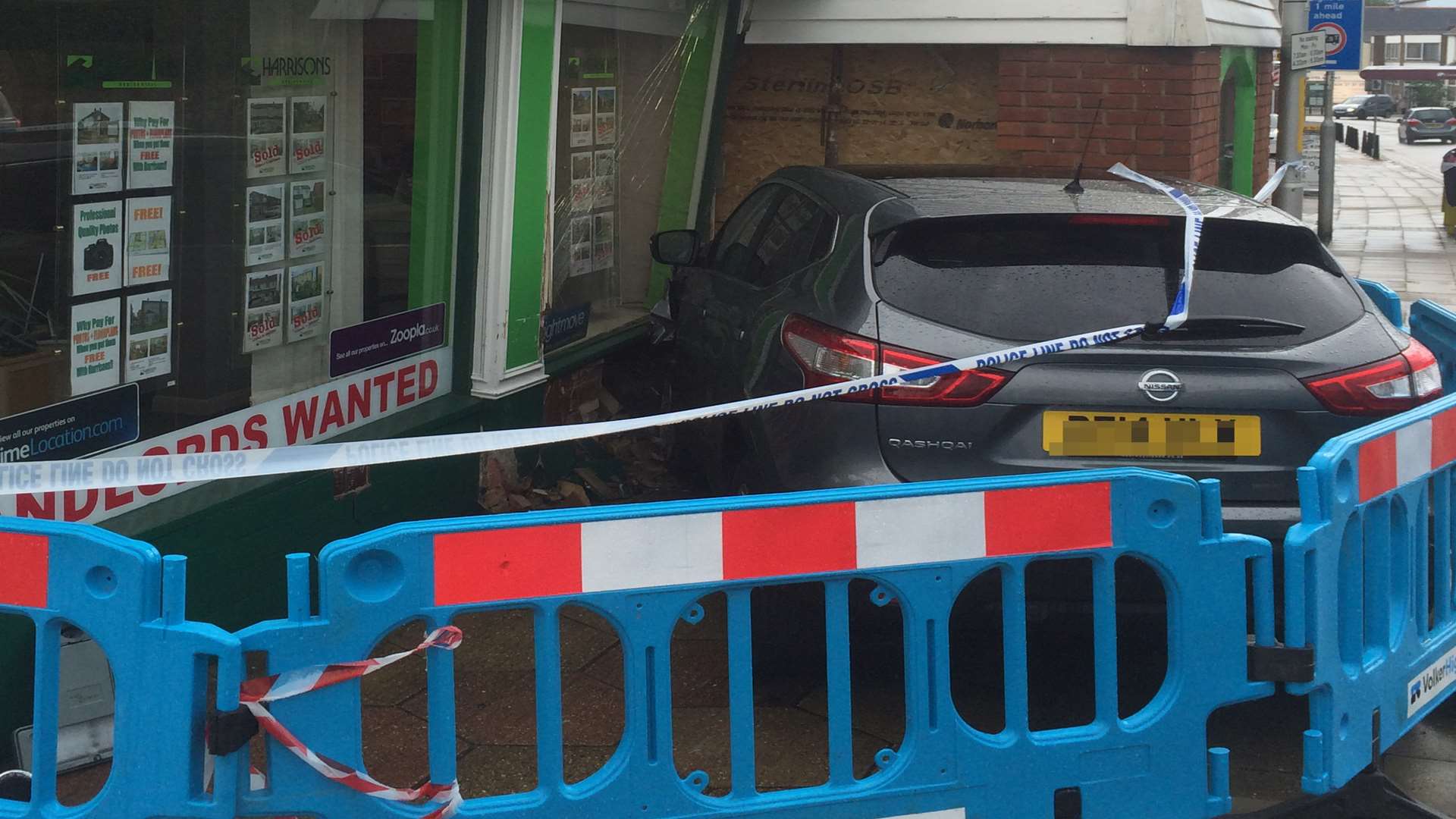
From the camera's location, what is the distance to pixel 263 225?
518 cm

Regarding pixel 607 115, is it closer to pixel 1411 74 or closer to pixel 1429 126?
pixel 1429 126

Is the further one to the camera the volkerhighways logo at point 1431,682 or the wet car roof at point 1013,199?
the wet car roof at point 1013,199

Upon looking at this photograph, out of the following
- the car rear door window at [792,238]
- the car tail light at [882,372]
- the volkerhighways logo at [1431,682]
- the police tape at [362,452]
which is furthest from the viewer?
the car rear door window at [792,238]

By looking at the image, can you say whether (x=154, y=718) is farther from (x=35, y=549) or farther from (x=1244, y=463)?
(x=1244, y=463)

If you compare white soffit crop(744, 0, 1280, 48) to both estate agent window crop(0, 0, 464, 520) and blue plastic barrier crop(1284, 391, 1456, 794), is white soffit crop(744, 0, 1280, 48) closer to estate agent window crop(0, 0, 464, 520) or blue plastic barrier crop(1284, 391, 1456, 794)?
estate agent window crop(0, 0, 464, 520)

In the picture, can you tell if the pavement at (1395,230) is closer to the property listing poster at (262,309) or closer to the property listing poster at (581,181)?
the property listing poster at (581,181)

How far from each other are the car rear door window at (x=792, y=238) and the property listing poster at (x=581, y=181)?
5.75 feet

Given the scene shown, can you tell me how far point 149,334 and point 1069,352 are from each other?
8.71ft

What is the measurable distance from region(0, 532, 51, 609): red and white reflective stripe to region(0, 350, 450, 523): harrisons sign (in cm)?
28

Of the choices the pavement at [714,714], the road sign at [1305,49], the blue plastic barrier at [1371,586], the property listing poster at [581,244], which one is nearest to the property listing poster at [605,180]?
the property listing poster at [581,244]

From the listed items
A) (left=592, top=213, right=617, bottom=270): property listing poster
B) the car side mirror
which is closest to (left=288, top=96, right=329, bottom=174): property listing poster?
the car side mirror

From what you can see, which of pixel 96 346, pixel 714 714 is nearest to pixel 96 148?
pixel 96 346

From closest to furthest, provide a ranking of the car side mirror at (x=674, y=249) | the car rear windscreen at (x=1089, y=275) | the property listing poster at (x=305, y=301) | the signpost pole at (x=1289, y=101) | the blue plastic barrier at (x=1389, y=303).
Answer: the car rear windscreen at (x=1089, y=275) < the property listing poster at (x=305, y=301) < the blue plastic barrier at (x=1389, y=303) < the car side mirror at (x=674, y=249) < the signpost pole at (x=1289, y=101)

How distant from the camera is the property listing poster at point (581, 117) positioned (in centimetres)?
719
